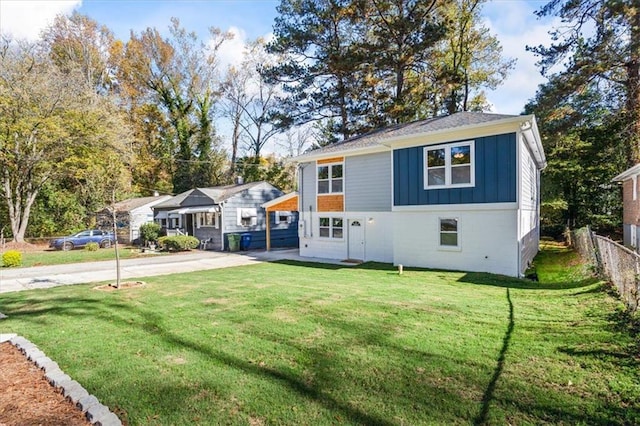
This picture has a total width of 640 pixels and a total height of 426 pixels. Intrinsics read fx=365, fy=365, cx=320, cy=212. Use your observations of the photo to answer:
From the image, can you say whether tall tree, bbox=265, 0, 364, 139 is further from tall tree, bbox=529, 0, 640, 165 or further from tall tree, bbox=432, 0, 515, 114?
tall tree, bbox=529, 0, 640, 165

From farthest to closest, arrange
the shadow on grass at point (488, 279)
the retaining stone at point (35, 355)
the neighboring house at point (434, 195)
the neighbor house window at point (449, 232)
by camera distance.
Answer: the neighbor house window at point (449, 232), the neighboring house at point (434, 195), the shadow on grass at point (488, 279), the retaining stone at point (35, 355)

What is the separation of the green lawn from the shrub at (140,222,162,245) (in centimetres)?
1457

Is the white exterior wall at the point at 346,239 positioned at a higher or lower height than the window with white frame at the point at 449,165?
lower

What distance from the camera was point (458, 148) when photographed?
1191cm

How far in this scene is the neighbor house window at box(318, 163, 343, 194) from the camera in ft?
51.6

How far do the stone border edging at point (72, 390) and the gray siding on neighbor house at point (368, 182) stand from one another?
11477 millimetres

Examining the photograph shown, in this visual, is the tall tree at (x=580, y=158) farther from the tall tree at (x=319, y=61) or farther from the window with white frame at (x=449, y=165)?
the tall tree at (x=319, y=61)

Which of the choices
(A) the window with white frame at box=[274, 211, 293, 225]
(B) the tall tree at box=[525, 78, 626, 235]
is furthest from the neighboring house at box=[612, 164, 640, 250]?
(A) the window with white frame at box=[274, 211, 293, 225]

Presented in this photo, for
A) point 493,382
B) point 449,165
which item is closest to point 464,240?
point 449,165

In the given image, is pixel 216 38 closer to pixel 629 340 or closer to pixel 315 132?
pixel 315 132

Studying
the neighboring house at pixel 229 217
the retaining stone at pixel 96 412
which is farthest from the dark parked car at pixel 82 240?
the retaining stone at pixel 96 412

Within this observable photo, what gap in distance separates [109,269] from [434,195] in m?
12.2

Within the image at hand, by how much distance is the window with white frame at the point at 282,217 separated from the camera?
73.8 feet

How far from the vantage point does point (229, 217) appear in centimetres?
2052
